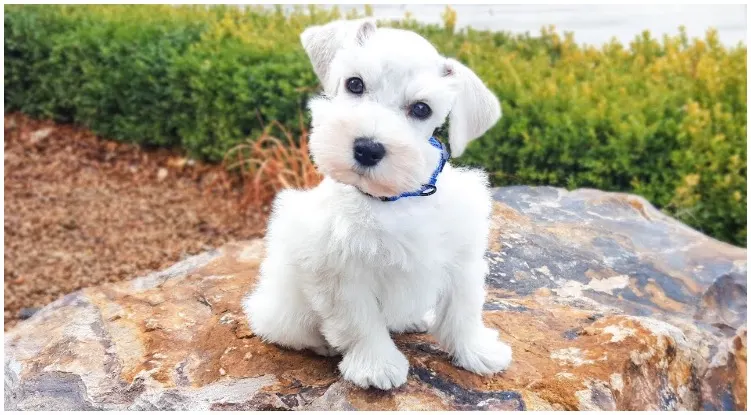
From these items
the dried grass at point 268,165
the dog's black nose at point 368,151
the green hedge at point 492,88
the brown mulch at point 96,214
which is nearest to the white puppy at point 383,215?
the dog's black nose at point 368,151

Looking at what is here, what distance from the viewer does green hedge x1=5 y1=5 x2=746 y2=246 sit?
203 inches

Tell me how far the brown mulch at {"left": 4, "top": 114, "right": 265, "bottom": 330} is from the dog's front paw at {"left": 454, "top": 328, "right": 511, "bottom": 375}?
3.72 meters

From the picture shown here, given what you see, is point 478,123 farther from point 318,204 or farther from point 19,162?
point 19,162

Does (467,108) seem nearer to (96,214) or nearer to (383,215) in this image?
(383,215)

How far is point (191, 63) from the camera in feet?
22.6

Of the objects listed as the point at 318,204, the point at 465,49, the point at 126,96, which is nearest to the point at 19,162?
the point at 126,96

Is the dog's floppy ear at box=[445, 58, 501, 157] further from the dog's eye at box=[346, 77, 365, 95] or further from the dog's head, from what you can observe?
the dog's eye at box=[346, 77, 365, 95]

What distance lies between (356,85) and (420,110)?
22cm

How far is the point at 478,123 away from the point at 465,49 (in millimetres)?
4090

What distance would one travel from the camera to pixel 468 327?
2.90 metres

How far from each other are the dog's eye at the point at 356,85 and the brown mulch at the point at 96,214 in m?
3.99

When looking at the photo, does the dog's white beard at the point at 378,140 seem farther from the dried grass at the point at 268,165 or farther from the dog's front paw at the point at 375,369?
the dried grass at the point at 268,165

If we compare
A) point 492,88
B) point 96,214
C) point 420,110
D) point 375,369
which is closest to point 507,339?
point 375,369

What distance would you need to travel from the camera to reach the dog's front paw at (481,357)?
2928mm
